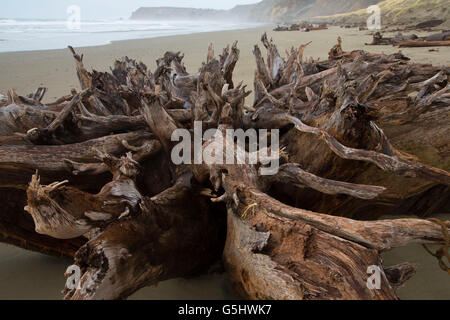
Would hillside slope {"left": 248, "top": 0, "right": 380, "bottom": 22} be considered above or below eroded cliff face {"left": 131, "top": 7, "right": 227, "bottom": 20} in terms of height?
below

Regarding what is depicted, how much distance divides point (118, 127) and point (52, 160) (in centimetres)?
56

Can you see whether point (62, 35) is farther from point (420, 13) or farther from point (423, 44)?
point (420, 13)

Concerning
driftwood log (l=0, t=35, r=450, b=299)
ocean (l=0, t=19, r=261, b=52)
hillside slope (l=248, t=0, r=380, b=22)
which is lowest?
driftwood log (l=0, t=35, r=450, b=299)

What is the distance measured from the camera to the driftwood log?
4.49 feet

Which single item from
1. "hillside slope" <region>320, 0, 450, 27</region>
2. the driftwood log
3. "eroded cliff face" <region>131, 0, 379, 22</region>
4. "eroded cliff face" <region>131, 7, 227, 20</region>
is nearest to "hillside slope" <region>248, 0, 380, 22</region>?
"eroded cliff face" <region>131, 0, 379, 22</region>

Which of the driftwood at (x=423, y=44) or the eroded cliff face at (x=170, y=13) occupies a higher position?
the eroded cliff face at (x=170, y=13)

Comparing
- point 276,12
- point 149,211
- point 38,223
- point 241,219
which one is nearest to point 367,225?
point 241,219

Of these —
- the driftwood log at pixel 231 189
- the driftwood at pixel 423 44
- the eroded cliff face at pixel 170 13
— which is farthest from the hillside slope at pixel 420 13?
the eroded cliff face at pixel 170 13

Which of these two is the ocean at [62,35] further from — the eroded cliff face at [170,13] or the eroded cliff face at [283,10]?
the eroded cliff face at [170,13]

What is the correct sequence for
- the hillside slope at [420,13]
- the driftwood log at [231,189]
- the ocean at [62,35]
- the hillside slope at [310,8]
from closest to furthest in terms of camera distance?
the driftwood log at [231,189] < the ocean at [62,35] < the hillside slope at [420,13] < the hillside slope at [310,8]

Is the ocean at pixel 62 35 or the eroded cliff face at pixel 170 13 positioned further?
the eroded cliff face at pixel 170 13

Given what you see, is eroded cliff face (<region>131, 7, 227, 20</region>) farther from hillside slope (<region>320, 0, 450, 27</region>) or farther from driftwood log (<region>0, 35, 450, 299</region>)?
driftwood log (<region>0, 35, 450, 299</region>)

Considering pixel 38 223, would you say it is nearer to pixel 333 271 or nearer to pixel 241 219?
pixel 241 219

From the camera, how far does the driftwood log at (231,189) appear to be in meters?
1.37
